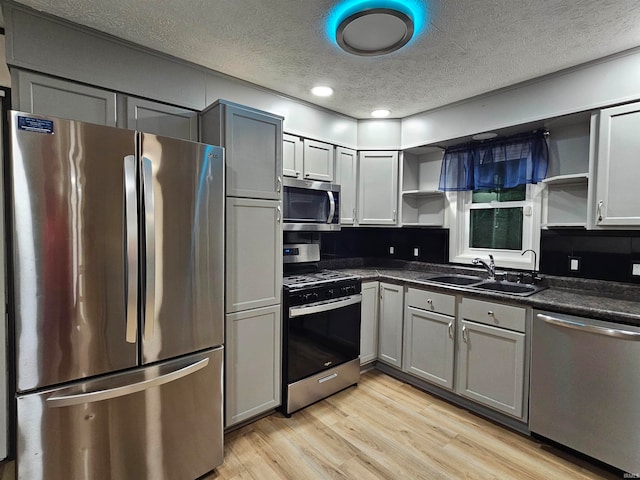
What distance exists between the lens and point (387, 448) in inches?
80.7

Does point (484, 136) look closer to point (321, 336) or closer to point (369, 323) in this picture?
point (369, 323)

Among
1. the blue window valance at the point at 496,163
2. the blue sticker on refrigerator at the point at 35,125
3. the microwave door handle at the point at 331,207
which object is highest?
the blue window valance at the point at 496,163

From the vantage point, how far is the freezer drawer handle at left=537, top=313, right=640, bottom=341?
173 cm

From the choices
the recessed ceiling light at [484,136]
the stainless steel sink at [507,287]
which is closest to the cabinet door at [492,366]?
the stainless steel sink at [507,287]

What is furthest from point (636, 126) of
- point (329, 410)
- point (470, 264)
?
point (329, 410)

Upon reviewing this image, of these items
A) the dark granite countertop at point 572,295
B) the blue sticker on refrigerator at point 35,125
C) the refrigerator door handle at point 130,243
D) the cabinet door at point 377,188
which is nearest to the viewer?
the blue sticker on refrigerator at point 35,125

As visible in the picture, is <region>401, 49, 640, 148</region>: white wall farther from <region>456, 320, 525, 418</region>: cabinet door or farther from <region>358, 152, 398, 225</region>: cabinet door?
<region>456, 320, 525, 418</region>: cabinet door

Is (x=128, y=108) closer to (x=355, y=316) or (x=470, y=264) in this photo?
(x=355, y=316)

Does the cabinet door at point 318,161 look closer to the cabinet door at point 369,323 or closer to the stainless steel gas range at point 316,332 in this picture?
the stainless steel gas range at point 316,332

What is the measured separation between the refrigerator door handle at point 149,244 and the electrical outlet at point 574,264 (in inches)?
111

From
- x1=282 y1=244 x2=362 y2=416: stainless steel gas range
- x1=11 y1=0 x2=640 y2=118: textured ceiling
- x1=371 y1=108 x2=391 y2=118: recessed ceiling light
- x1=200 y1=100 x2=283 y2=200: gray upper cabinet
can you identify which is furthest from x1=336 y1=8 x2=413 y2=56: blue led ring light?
x1=282 y1=244 x2=362 y2=416: stainless steel gas range

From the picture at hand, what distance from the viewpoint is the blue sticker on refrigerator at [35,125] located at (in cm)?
126

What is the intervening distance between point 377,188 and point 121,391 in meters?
2.68

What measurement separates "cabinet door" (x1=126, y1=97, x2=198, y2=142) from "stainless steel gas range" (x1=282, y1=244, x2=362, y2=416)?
46.5 inches
